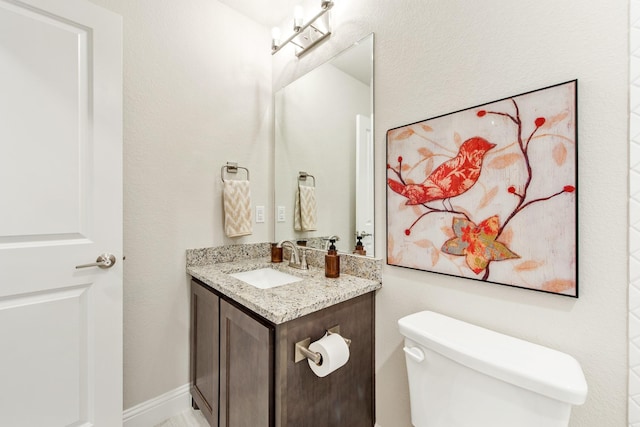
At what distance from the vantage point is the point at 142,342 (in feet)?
4.73

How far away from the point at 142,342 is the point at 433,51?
1980 millimetres

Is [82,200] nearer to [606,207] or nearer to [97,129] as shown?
[97,129]

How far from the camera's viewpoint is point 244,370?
109cm

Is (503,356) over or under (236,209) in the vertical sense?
under

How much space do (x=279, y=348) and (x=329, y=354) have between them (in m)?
0.17

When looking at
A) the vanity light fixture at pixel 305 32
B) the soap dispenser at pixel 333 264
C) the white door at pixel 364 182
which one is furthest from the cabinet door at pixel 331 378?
the vanity light fixture at pixel 305 32

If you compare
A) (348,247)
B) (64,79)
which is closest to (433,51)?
(348,247)

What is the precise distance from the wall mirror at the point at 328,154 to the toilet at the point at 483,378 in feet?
1.69

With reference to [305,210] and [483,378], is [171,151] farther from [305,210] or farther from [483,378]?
[483,378]

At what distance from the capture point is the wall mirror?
138cm

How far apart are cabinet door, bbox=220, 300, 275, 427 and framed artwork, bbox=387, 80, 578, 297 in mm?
672

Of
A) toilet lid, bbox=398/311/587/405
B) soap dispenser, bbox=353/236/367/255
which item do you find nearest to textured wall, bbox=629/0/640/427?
toilet lid, bbox=398/311/587/405

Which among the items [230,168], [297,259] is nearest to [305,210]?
[297,259]

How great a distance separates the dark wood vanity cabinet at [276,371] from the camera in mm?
958
